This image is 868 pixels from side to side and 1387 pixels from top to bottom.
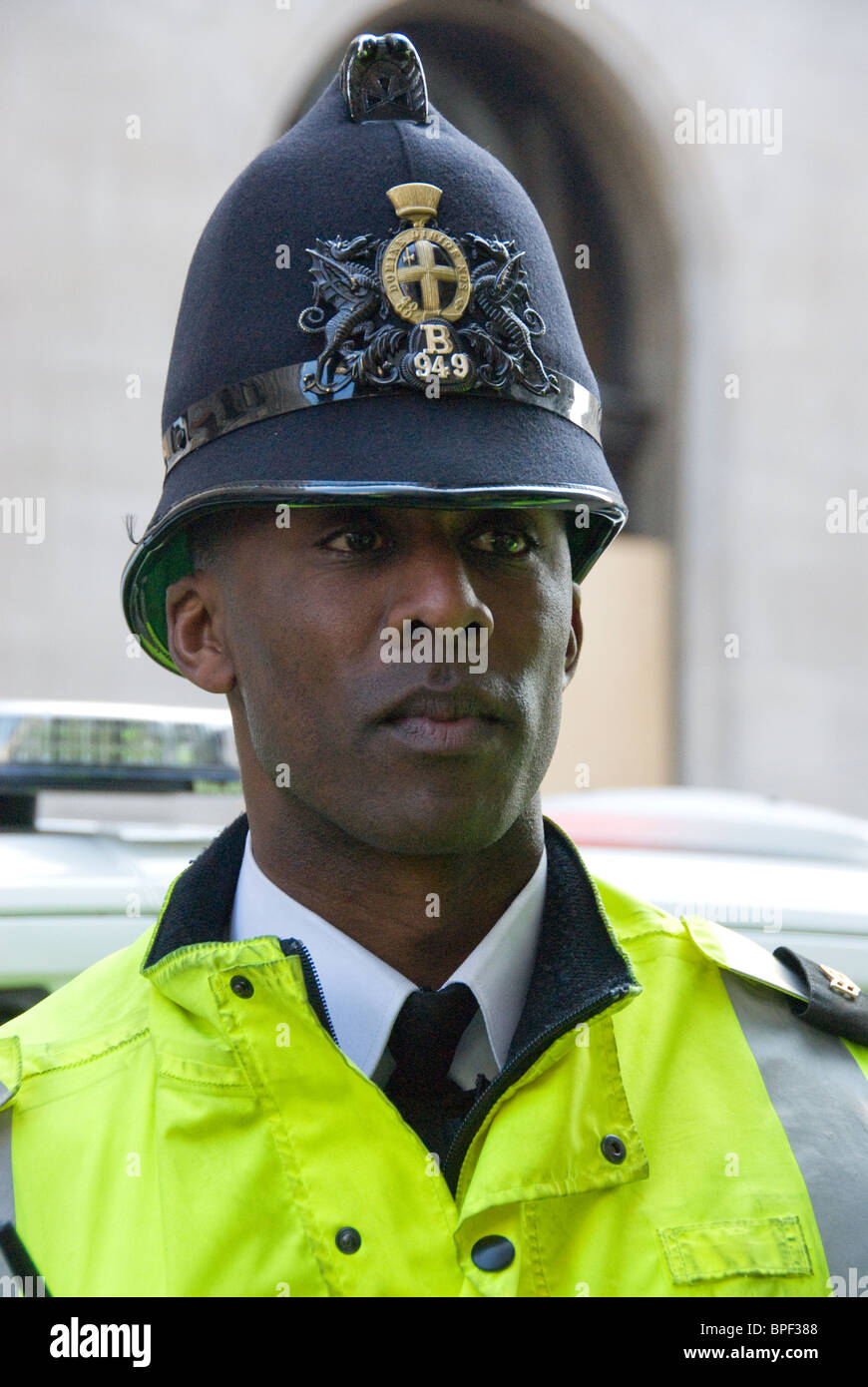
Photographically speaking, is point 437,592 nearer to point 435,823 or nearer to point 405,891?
point 435,823

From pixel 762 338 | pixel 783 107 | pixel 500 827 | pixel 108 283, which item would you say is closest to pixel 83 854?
pixel 500 827

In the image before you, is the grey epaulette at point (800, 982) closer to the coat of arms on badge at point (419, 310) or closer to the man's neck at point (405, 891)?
the man's neck at point (405, 891)

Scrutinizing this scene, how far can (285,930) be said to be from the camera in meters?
1.85

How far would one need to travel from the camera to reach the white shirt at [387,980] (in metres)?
1.75

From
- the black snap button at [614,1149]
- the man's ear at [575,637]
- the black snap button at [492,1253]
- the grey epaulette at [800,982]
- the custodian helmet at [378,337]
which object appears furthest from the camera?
the man's ear at [575,637]

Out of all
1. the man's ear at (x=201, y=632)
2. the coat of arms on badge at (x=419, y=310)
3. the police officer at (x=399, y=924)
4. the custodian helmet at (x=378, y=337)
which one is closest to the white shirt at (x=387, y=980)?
the police officer at (x=399, y=924)

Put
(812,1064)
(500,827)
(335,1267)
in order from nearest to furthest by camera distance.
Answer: (335,1267) → (500,827) → (812,1064)

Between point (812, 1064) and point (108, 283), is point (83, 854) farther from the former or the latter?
point (108, 283)

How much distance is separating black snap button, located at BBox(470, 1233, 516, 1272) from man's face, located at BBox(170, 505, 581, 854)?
0.42m

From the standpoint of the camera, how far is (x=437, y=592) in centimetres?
167

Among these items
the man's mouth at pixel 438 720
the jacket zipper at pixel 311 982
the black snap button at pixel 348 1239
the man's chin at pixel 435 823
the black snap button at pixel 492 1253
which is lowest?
the black snap button at pixel 492 1253

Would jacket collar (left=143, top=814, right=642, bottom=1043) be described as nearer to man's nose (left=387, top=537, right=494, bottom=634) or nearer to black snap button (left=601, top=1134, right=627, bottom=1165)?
black snap button (left=601, top=1134, right=627, bottom=1165)

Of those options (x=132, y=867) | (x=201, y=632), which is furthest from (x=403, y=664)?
(x=132, y=867)

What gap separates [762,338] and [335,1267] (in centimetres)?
878
